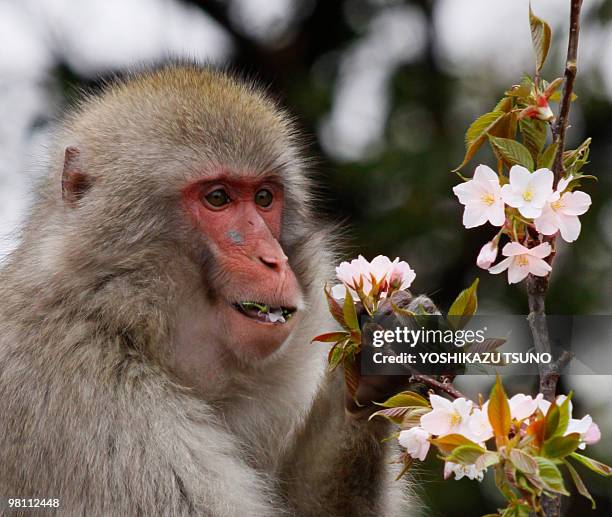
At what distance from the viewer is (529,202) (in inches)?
96.0

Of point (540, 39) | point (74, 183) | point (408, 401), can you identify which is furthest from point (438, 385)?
point (74, 183)

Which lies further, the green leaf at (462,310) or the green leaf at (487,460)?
the green leaf at (462,310)

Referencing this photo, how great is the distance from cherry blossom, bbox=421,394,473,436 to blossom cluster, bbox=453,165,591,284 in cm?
33

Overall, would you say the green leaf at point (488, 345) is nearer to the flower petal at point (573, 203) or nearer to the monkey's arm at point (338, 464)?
the flower petal at point (573, 203)

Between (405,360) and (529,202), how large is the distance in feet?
2.24

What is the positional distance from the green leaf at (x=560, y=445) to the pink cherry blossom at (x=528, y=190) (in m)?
0.53

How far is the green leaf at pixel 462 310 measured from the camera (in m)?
2.76

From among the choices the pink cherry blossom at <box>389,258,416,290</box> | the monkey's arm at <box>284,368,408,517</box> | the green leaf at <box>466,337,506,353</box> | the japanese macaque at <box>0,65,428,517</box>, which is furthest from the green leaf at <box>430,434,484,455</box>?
the monkey's arm at <box>284,368,408,517</box>

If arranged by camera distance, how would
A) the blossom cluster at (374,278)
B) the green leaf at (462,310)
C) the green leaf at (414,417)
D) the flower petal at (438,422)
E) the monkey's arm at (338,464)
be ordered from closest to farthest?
1. the flower petal at (438,422)
2. the green leaf at (414,417)
3. the green leaf at (462,310)
4. the blossom cluster at (374,278)
5. the monkey's arm at (338,464)

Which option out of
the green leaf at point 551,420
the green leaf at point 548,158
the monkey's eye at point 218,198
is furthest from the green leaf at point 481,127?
the monkey's eye at point 218,198

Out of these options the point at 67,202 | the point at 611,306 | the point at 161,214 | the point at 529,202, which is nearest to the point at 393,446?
the point at 161,214

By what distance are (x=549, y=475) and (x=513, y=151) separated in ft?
2.65

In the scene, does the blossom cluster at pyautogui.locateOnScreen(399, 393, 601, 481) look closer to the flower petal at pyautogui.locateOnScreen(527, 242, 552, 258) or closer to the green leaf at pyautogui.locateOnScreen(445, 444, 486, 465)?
the green leaf at pyautogui.locateOnScreen(445, 444, 486, 465)

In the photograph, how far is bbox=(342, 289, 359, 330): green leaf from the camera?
2977 mm
